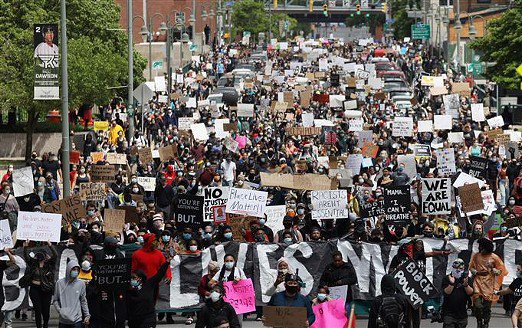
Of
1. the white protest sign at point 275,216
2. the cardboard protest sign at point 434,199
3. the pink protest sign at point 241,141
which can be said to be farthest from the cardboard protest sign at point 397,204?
the pink protest sign at point 241,141

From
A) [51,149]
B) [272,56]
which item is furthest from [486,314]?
[272,56]

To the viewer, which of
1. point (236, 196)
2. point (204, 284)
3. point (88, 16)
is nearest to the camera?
point (204, 284)

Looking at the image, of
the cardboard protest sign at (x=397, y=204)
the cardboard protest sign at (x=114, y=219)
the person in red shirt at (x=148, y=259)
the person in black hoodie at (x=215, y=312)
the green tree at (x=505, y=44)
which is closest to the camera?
the person in black hoodie at (x=215, y=312)

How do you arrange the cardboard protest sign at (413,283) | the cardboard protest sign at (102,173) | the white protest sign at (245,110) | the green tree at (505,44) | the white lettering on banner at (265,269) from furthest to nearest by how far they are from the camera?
the green tree at (505,44) → the white protest sign at (245,110) → the cardboard protest sign at (102,173) → the white lettering on banner at (265,269) → the cardboard protest sign at (413,283)

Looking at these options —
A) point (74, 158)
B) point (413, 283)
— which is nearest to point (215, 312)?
point (413, 283)

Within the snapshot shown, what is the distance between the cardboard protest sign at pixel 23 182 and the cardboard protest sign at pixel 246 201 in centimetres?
596

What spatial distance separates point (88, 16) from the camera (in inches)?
2272

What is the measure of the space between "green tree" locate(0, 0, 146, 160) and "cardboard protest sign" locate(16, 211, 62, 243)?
23.4 metres

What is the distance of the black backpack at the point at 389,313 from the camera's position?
1694cm

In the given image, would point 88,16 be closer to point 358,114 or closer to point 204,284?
point 358,114

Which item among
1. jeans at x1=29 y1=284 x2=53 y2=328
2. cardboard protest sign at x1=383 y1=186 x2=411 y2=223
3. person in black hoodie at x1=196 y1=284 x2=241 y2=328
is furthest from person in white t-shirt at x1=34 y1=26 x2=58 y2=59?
person in black hoodie at x1=196 y1=284 x2=241 y2=328

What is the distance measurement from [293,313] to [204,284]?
7.56 feet

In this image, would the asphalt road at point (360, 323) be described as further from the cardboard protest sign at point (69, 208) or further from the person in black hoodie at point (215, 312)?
the person in black hoodie at point (215, 312)

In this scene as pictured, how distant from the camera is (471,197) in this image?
2627cm
